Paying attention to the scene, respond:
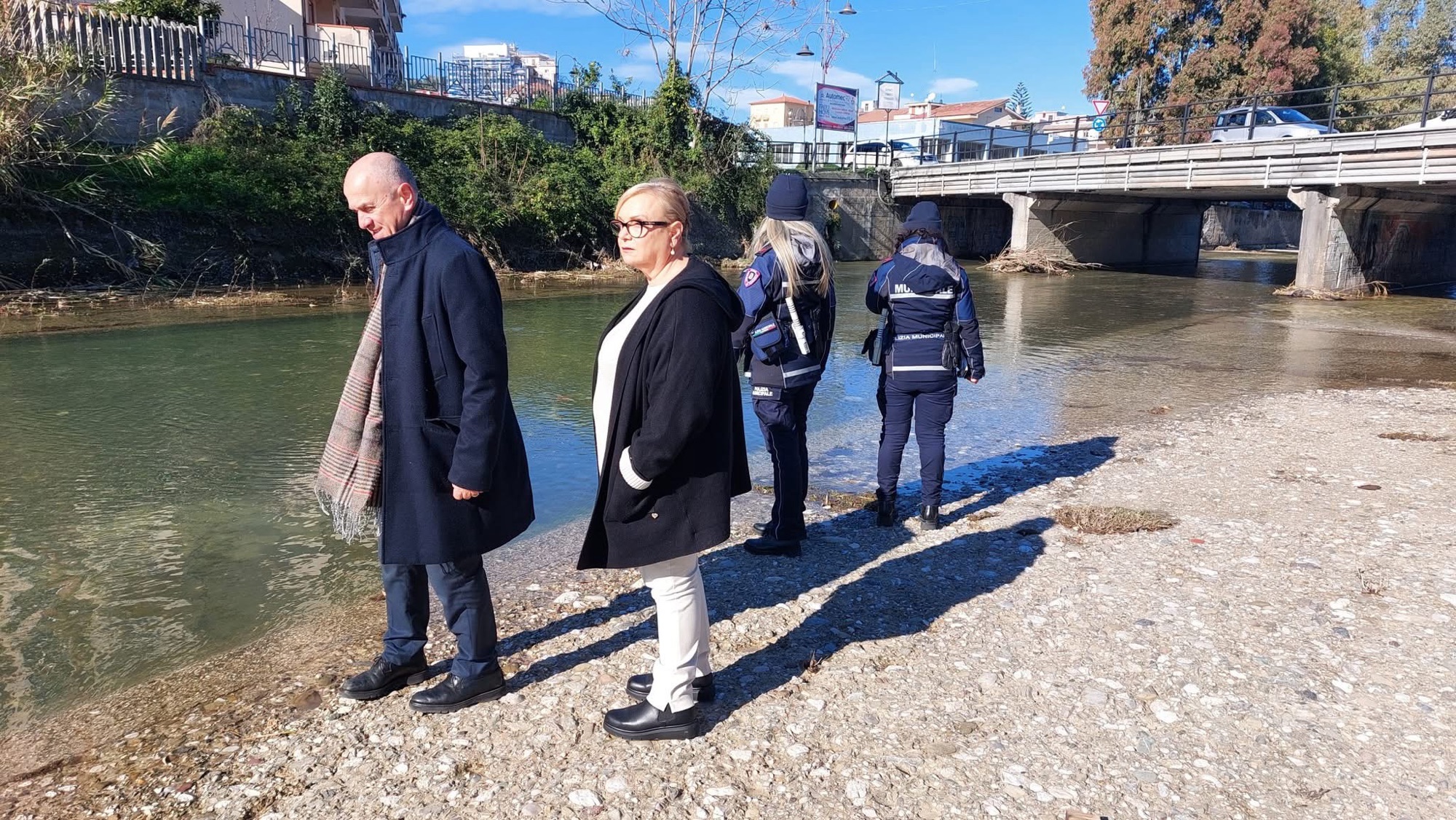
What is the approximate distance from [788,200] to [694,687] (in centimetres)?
247

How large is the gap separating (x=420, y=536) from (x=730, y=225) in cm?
2649

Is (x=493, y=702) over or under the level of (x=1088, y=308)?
under

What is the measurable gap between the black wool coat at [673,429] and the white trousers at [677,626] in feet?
0.36

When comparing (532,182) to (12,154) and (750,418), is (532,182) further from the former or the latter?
(750,418)

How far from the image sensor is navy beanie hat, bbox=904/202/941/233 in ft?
17.3

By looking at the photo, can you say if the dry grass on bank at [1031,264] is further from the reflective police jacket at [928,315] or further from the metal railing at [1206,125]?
the reflective police jacket at [928,315]

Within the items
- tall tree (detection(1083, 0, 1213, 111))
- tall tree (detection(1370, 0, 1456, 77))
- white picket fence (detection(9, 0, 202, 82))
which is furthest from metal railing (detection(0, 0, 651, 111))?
tall tree (detection(1370, 0, 1456, 77))

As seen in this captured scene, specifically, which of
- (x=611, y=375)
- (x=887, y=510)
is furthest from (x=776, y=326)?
(x=611, y=375)

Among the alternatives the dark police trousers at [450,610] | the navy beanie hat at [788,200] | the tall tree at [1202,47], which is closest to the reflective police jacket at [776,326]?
the navy beanie hat at [788,200]

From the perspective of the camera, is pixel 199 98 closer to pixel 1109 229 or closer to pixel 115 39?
pixel 115 39

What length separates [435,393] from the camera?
3051mm

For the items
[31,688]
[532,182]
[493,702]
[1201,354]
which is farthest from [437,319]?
[532,182]

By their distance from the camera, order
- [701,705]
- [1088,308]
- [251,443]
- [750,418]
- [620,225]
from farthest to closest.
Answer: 1. [1088,308]
2. [750,418]
3. [251,443]
4. [701,705]
5. [620,225]

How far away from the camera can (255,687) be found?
140 inches
